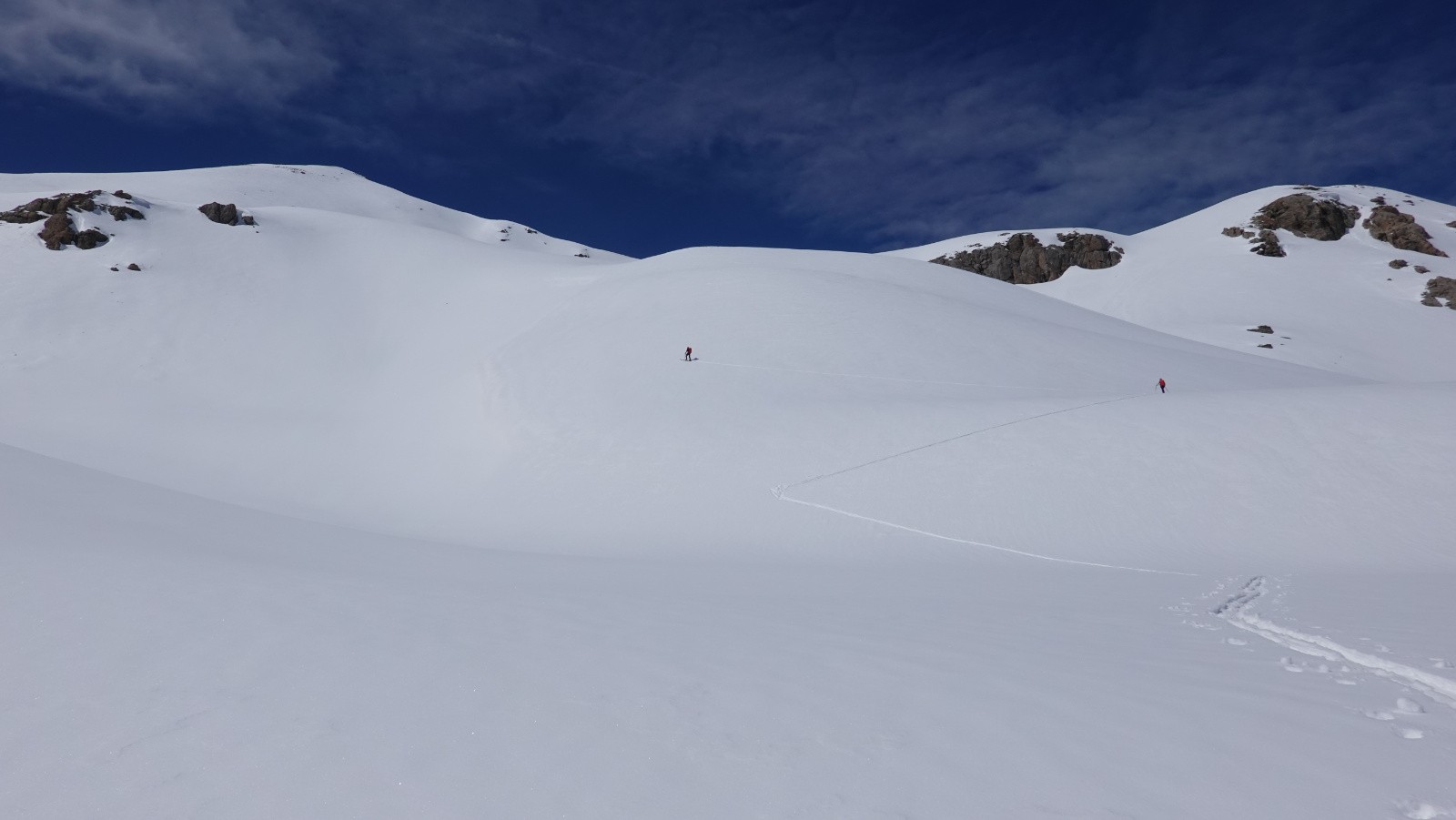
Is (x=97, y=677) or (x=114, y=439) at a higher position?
(x=97, y=677)

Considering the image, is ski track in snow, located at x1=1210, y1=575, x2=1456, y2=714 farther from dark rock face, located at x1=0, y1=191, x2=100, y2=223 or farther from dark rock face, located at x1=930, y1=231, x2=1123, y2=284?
dark rock face, located at x1=930, y1=231, x2=1123, y2=284

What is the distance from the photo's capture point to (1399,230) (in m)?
75.8

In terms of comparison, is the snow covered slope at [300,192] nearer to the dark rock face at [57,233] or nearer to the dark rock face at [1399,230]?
the dark rock face at [57,233]

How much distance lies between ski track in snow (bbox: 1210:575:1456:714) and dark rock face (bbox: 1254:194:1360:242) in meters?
97.8

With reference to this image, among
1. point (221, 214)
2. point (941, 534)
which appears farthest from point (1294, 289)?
point (221, 214)

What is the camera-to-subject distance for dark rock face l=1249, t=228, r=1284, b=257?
76.2 metres

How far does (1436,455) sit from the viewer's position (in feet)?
46.1

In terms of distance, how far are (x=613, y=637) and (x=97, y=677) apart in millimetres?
3367

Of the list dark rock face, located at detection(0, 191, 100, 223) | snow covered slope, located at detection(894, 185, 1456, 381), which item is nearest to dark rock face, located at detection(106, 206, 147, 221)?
dark rock face, located at detection(0, 191, 100, 223)

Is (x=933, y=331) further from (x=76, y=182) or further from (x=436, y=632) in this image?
(x=76, y=182)

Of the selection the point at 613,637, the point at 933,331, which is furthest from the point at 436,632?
the point at 933,331

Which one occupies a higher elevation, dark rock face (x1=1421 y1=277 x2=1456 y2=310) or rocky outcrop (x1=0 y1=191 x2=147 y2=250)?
dark rock face (x1=1421 y1=277 x2=1456 y2=310)

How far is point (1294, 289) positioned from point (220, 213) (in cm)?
9587

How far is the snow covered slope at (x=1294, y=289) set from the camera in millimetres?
55406
